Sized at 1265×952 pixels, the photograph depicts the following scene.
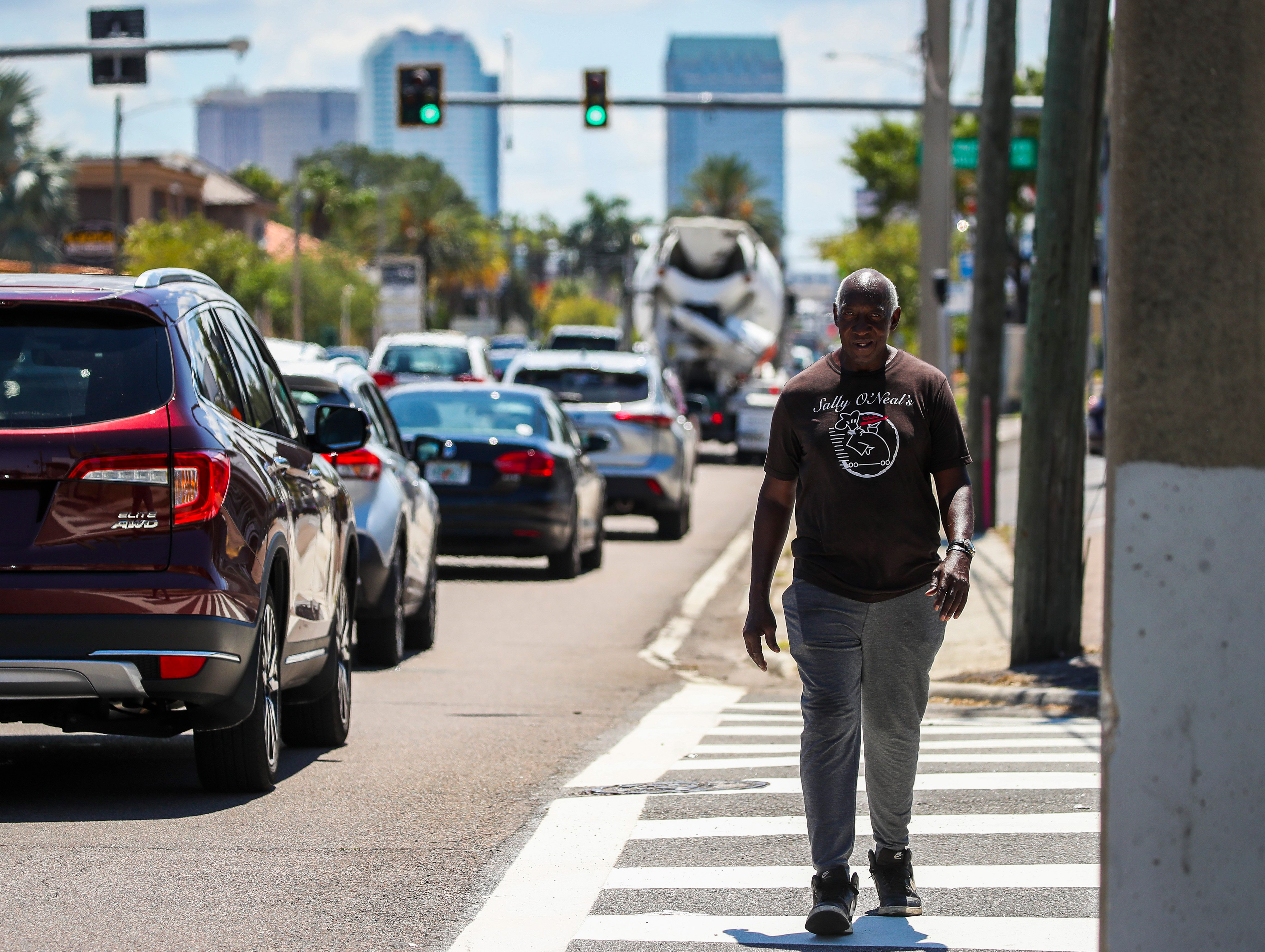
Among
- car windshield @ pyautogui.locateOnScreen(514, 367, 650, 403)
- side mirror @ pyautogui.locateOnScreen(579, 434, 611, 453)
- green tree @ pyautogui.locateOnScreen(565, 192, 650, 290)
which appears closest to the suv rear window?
side mirror @ pyautogui.locateOnScreen(579, 434, 611, 453)

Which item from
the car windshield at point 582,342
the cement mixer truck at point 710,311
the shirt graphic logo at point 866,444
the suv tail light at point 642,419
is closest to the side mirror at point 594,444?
the suv tail light at point 642,419

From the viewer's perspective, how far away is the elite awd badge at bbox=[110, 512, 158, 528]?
6547 mm

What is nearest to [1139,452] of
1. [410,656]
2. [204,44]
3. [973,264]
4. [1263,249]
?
[1263,249]

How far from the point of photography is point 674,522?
21.8 m

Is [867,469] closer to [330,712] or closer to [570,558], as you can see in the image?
[330,712]

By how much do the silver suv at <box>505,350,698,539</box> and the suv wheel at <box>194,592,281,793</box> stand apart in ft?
43.5

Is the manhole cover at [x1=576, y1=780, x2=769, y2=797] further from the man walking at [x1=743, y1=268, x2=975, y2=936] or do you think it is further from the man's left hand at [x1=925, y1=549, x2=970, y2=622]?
the man's left hand at [x1=925, y1=549, x2=970, y2=622]

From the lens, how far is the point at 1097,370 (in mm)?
52438

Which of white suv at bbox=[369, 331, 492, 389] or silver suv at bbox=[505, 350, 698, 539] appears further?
white suv at bbox=[369, 331, 492, 389]

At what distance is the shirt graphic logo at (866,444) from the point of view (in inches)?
215

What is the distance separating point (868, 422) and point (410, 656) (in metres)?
7.42

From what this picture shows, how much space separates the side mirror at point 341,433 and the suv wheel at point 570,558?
814 cm

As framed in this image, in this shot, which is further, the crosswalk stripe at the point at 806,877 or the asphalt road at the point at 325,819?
the crosswalk stripe at the point at 806,877

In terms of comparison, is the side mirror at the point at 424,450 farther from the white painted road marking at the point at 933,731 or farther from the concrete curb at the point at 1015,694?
the white painted road marking at the point at 933,731
